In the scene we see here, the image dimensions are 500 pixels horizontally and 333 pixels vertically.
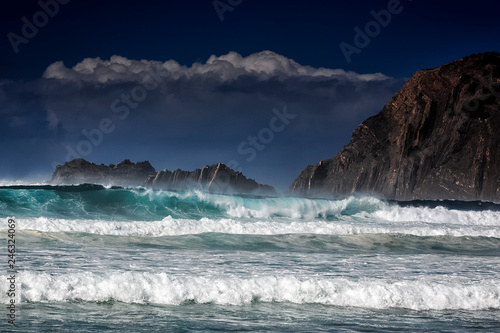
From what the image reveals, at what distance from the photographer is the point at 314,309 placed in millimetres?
8219

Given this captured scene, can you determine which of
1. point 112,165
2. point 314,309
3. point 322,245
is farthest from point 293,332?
point 112,165

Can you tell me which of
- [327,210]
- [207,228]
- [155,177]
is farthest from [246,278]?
[155,177]

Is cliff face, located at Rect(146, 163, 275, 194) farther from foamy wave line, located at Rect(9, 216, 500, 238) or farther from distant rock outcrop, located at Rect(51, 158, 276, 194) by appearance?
foamy wave line, located at Rect(9, 216, 500, 238)

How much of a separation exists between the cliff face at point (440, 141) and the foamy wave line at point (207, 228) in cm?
7845

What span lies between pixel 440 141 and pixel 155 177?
5764 centimetres

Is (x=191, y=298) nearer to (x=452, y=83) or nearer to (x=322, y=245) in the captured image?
(x=322, y=245)

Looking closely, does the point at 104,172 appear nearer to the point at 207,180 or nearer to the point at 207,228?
the point at 207,180

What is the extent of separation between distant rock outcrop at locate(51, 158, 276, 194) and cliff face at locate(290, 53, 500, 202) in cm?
2972

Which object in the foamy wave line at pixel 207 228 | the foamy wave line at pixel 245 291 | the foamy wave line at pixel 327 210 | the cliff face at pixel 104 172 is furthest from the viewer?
the cliff face at pixel 104 172

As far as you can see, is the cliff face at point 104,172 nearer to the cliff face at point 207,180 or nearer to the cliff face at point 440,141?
the cliff face at point 207,180

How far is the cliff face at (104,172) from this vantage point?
3169 inches

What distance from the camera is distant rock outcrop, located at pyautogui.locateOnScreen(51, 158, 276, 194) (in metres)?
80.9

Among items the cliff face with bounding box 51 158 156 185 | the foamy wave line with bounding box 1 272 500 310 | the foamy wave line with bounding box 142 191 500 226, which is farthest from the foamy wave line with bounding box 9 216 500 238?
the cliff face with bounding box 51 158 156 185

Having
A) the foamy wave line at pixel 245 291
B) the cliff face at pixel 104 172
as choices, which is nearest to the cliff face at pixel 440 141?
the cliff face at pixel 104 172
